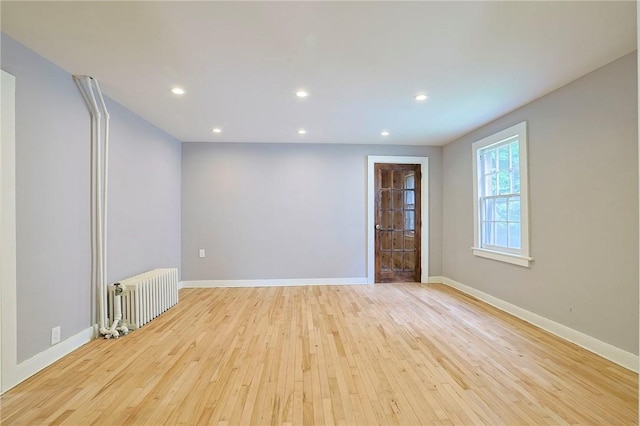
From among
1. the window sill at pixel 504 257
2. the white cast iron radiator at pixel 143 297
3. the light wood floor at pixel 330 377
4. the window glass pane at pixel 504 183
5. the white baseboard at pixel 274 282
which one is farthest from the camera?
the white baseboard at pixel 274 282

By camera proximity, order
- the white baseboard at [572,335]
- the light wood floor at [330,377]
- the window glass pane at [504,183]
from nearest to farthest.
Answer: the light wood floor at [330,377] → the white baseboard at [572,335] → the window glass pane at [504,183]

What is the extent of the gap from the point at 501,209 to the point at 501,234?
1.08 ft

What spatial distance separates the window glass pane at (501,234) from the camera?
3604mm

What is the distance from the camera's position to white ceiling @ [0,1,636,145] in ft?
5.62

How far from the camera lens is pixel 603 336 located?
237cm

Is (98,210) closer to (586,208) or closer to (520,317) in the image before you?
(586,208)

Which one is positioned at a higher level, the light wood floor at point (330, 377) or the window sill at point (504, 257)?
Answer: the window sill at point (504, 257)

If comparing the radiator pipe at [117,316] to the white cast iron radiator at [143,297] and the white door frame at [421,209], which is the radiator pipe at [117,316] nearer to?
the white cast iron radiator at [143,297]

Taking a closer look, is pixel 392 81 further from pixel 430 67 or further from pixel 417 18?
pixel 417 18

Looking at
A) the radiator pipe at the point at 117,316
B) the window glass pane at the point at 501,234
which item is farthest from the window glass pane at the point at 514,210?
the radiator pipe at the point at 117,316

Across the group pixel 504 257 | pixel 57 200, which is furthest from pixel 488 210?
pixel 57 200

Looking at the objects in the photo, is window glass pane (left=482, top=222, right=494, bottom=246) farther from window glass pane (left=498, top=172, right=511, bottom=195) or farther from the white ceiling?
the white ceiling

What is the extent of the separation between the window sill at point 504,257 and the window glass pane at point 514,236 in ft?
0.43

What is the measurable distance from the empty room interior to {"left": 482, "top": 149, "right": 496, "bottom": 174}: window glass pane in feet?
0.08
